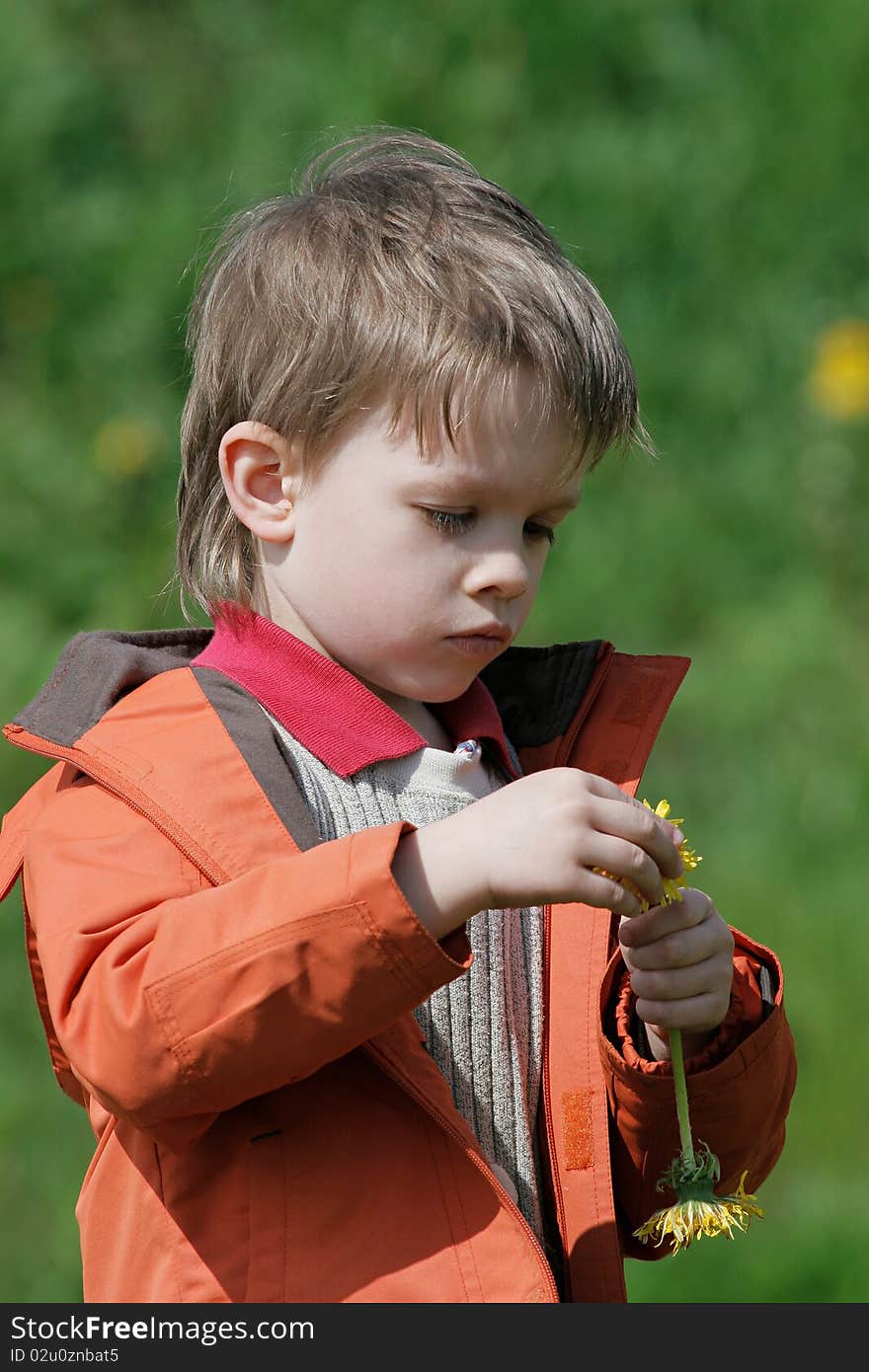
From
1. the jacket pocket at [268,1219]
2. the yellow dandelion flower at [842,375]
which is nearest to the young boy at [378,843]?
the jacket pocket at [268,1219]

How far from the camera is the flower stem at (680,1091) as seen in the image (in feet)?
4.60

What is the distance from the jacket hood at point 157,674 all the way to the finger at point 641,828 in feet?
1.17

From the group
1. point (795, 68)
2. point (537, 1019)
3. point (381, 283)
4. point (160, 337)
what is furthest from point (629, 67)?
point (537, 1019)

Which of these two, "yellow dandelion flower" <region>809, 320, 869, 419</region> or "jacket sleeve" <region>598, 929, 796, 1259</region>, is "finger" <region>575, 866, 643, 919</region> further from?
"yellow dandelion flower" <region>809, 320, 869, 419</region>

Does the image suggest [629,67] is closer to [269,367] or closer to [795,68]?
[795,68]

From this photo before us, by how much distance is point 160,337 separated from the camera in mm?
3238

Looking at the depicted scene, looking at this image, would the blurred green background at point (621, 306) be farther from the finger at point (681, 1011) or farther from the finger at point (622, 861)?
the finger at point (622, 861)

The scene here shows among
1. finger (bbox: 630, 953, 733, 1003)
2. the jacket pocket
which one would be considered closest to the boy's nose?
finger (bbox: 630, 953, 733, 1003)

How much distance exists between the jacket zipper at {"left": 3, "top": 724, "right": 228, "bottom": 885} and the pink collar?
0.50ft

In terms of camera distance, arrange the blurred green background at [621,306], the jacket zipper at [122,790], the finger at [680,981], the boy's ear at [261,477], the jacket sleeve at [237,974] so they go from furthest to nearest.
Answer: the blurred green background at [621,306]
the boy's ear at [261,477]
the finger at [680,981]
the jacket zipper at [122,790]
the jacket sleeve at [237,974]

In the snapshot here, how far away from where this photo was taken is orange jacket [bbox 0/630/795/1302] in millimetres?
1242

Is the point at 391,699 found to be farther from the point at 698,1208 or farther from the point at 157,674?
the point at 698,1208

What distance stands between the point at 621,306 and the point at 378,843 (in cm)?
221
